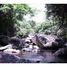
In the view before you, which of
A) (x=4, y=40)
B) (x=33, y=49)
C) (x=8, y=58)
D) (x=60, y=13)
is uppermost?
(x=60, y=13)

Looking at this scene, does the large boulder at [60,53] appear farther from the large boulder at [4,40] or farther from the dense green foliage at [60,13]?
the large boulder at [4,40]

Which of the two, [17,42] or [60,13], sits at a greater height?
[60,13]

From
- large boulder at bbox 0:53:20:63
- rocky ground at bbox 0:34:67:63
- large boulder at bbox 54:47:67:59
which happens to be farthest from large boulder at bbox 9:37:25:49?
large boulder at bbox 54:47:67:59

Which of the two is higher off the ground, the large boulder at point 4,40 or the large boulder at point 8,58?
the large boulder at point 4,40

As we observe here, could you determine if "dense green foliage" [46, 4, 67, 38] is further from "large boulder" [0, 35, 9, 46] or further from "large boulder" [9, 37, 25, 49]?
"large boulder" [0, 35, 9, 46]

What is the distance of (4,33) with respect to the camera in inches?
89.7

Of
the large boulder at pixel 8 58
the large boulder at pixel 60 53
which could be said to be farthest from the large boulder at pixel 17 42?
the large boulder at pixel 60 53

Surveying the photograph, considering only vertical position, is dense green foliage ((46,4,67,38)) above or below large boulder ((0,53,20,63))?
above

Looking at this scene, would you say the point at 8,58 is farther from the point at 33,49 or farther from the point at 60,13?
the point at 60,13

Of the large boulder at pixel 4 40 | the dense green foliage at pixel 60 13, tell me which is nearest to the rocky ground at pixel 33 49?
the large boulder at pixel 4 40

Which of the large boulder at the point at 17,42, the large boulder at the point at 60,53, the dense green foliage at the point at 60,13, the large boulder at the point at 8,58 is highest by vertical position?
the dense green foliage at the point at 60,13

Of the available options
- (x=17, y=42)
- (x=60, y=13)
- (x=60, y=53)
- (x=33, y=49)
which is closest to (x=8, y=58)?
(x=17, y=42)

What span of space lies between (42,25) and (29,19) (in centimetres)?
20

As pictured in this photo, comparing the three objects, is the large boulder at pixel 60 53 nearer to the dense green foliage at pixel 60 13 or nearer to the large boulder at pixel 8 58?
the dense green foliage at pixel 60 13
